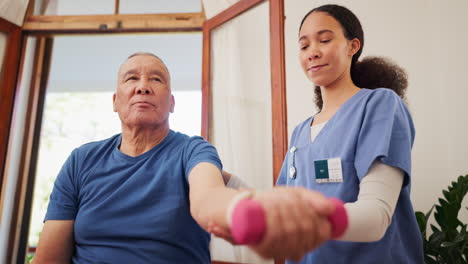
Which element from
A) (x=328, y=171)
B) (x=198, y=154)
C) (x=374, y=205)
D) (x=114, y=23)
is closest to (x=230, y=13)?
(x=114, y=23)

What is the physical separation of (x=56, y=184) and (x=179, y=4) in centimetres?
183

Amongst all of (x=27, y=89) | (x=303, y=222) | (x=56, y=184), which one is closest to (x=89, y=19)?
(x=27, y=89)

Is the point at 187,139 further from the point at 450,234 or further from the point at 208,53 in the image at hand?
the point at 208,53

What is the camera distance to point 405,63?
1.55 m

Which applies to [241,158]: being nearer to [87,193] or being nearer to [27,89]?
[87,193]

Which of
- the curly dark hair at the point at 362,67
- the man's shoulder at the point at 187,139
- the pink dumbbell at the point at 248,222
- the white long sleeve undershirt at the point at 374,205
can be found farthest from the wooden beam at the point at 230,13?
the pink dumbbell at the point at 248,222

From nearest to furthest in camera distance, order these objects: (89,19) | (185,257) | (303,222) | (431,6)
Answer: (303,222)
(185,257)
(431,6)
(89,19)

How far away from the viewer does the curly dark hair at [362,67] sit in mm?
873

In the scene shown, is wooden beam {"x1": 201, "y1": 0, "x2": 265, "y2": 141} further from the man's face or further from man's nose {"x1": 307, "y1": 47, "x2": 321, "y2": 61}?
man's nose {"x1": 307, "y1": 47, "x2": 321, "y2": 61}

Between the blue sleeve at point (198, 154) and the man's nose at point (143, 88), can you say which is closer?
the blue sleeve at point (198, 154)

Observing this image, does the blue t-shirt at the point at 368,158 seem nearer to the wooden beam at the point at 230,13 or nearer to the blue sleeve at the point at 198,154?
the blue sleeve at the point at 198,154

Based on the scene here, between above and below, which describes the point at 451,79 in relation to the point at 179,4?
below

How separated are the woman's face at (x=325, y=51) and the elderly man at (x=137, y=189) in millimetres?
346

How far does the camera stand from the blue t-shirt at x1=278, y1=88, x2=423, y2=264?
2.10ft
